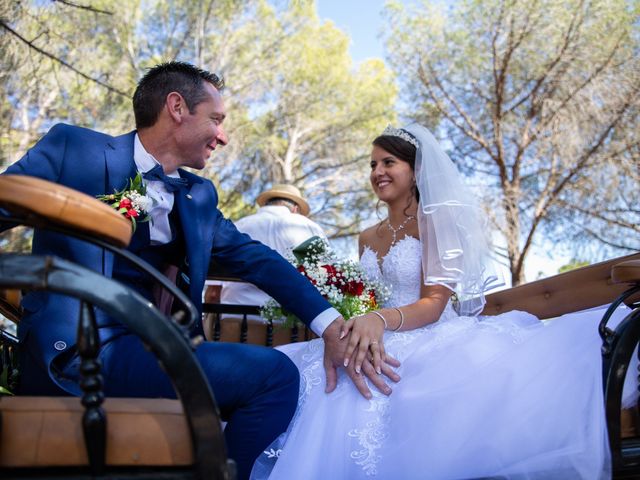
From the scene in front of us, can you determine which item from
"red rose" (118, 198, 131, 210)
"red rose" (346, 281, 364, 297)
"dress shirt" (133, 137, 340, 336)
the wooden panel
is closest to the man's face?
"dress shirt" (133, 137, 340, 336)

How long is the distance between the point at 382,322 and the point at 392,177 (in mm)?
1033

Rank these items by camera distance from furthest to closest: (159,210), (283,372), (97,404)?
(159,210) < (283,372) < (97,404)

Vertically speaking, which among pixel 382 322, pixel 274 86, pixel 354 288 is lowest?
pixel 382 322

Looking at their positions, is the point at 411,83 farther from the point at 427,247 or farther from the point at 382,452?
the point at 382,452

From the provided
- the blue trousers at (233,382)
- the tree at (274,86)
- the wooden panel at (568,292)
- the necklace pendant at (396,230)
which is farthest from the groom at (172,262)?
the tree at (274,86)

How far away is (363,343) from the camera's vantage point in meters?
2.18

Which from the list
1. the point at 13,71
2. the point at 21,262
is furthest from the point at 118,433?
the point at 13,71

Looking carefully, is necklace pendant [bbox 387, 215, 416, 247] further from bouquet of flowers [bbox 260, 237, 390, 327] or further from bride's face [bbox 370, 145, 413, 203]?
bouquet of flowers [bbox 260, 237, 390, 327]

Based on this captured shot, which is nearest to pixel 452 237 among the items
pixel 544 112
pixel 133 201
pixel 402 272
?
pixel 402 272

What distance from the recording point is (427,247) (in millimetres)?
2721

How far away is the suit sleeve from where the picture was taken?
229 centimetres

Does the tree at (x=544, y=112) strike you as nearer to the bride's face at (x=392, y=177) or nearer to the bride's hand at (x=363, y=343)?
the bride's face at (x=392, y=177)

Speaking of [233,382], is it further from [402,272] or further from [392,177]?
[392,177]

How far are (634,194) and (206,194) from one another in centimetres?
908
